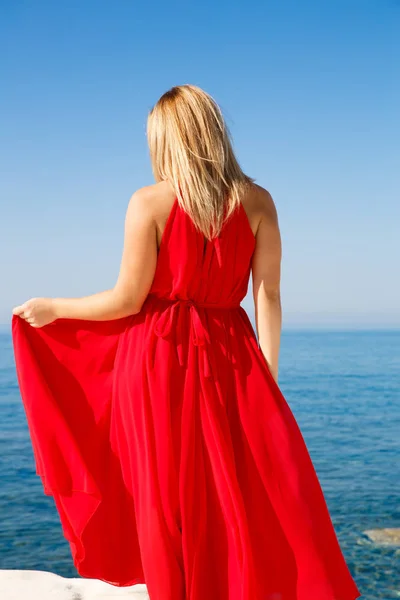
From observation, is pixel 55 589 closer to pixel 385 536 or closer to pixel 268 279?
pixel 268 279

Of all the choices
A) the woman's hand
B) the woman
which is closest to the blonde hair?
the woman

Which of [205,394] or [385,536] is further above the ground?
[205,394]

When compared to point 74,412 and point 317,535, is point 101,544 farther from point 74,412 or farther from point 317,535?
point 317,535

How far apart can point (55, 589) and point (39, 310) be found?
4.27 feet

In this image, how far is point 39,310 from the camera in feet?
9.12

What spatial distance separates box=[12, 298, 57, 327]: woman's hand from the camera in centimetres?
278

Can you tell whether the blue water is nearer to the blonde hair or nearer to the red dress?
the red dress

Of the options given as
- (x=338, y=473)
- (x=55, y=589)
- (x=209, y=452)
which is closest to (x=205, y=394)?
(x=209, y=452)

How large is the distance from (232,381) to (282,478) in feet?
1.20

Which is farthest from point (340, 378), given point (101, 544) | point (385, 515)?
point (101, 544)

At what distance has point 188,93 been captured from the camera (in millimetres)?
2506

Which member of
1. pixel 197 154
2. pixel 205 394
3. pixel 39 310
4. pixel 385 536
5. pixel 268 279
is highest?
pixel 197 154

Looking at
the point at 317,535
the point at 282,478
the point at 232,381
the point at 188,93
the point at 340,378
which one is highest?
the point at 188,93

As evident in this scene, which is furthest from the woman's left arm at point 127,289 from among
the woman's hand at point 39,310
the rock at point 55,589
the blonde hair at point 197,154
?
the rock at point 55,589
